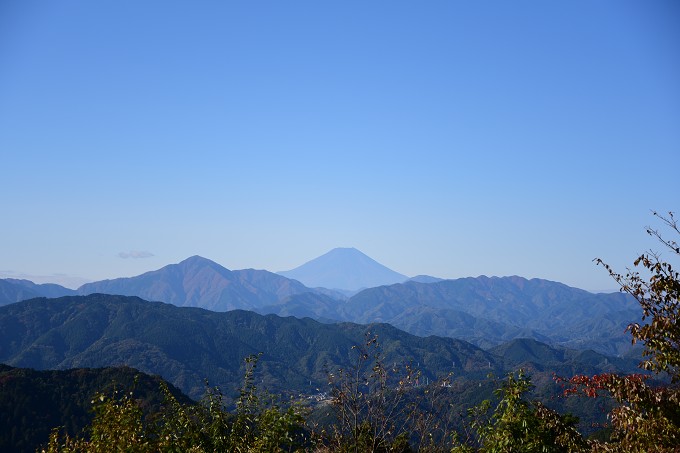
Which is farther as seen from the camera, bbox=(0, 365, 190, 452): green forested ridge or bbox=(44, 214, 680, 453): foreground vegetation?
bbox=(0, 365, 190, 452): green forested ridge

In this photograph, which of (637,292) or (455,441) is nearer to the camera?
(637,292)

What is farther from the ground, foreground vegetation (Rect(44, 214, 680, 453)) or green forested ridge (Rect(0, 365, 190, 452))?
foreground vegetation (Rect(44, 214, 680, 453))

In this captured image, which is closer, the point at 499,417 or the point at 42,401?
the point at 499,417

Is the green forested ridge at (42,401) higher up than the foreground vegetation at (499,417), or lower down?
lower down

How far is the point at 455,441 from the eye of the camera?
12758 millimetres

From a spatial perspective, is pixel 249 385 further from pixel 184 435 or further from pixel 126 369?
pixel 126 369

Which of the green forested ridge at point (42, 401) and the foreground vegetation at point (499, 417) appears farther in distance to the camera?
the green forested ridge at point (42, 401)

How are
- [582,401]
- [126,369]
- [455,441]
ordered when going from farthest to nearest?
[582,401] < [126,369] < [455,441]

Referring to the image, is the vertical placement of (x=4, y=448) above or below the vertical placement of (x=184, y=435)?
below

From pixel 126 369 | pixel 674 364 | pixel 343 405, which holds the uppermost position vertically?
pixel 674 364

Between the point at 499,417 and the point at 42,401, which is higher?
the point at 499,417

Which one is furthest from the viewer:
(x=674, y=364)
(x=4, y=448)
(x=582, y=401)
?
(x=582, y=401)

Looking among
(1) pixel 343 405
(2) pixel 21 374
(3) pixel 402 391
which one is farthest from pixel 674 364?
(2) pixel 21 374

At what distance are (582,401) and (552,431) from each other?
634 feet
